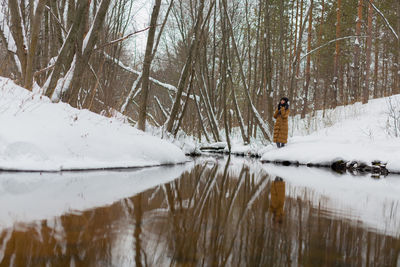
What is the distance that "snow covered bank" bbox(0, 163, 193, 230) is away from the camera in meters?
2.02

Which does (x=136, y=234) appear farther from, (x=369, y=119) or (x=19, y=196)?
(x=369, y=119)

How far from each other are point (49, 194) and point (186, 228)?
144 centimetres

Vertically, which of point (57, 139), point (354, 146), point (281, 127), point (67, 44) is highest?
point (67, 44)

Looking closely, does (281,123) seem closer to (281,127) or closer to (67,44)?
(281,127)

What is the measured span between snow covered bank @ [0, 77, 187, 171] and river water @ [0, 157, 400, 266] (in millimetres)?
942

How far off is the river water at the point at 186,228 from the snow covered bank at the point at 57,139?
0.94 m

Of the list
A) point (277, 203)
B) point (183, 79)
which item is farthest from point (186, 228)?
point (183, 79)

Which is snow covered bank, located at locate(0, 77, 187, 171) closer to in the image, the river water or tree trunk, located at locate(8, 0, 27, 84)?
the river water

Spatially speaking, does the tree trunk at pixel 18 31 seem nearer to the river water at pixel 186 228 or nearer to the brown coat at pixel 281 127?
the river water at pixel 186 228

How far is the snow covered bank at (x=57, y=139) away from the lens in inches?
163

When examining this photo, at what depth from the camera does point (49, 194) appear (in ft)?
8.78

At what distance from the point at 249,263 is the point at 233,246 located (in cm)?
23

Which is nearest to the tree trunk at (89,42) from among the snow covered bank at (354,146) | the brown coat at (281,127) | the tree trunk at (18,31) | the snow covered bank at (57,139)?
the snow covered bank at (57,139)

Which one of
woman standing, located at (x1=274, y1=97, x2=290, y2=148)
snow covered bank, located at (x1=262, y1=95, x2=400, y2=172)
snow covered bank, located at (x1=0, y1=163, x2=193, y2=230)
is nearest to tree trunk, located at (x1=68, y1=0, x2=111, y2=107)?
snow covered bank, located at (x1=0, y1=163, x2=193, y2=230)
